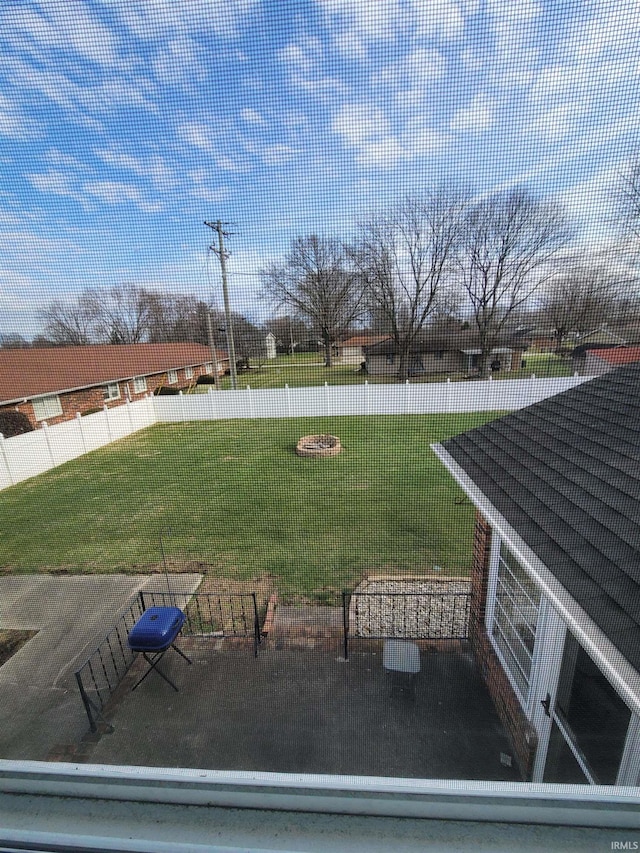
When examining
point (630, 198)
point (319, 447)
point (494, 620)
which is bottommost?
point (319, 447)

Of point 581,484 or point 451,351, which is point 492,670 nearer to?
point 581,484

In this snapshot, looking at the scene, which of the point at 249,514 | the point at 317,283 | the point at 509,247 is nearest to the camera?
the point at 509,247

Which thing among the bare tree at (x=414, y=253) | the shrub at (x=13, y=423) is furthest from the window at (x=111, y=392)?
the bare tree at (x=414, y=253)

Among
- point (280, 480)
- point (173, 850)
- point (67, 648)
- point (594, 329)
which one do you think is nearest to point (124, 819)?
point (173, 850)

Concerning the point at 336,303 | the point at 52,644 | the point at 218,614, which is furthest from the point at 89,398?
the point at 336,303

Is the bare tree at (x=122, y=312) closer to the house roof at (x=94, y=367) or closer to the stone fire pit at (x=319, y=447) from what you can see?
the house roof at (x=94, y=367)

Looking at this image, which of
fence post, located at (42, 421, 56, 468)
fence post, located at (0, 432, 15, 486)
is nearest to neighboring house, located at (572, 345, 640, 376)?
fence post, located at (0, 432, 15, 486)
